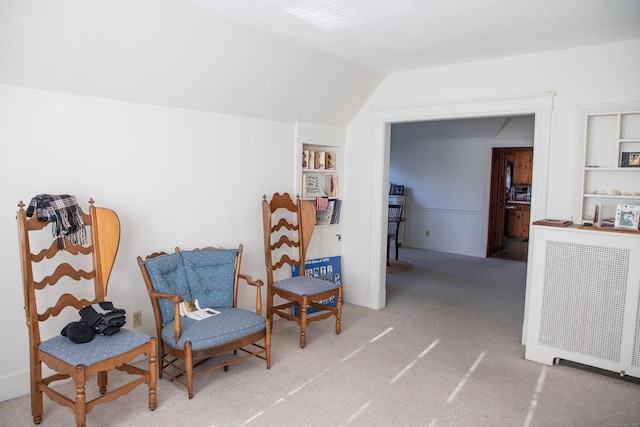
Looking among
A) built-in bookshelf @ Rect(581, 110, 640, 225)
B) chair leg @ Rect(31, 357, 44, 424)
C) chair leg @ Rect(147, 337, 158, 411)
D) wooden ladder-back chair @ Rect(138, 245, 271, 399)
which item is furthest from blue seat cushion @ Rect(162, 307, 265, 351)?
built-in bookshelf @ Rect(581, 110, 640, 225)

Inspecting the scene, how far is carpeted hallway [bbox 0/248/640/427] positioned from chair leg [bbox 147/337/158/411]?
0.06 metres

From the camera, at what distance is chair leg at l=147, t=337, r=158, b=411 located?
2.50 metres

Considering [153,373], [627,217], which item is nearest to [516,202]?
[627,217]

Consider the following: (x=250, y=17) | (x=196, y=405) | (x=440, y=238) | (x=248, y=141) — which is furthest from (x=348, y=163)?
(x=440, y=238)

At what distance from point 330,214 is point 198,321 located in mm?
2134

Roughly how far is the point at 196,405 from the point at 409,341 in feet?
6.09

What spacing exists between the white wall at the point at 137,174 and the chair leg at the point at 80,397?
828 millimetres

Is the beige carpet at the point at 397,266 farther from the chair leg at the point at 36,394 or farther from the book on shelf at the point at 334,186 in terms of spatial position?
the chair leg at the point at 36,394

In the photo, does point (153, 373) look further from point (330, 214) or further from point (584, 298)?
point (584, 298)

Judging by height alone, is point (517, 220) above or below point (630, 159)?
below

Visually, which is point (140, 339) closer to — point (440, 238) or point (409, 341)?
point (409, 341)

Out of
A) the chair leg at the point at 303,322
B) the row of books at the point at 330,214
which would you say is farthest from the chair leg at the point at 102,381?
the row of books at the point at 330,214

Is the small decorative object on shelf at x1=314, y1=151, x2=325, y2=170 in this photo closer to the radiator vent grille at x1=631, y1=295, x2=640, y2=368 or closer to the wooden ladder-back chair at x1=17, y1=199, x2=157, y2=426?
the wooden ladder-back chair at x1=17, y1=199, x2=157, y2=426

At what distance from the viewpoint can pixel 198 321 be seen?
2955mm
